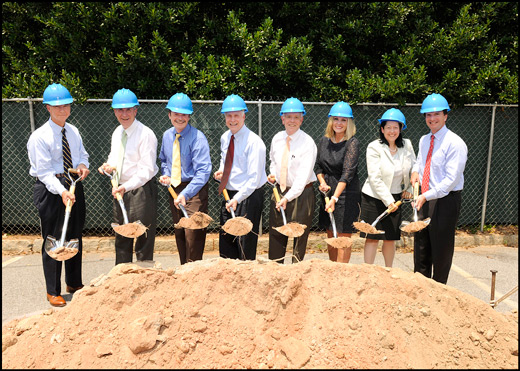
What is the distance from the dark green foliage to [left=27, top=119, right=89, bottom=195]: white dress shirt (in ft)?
8.01

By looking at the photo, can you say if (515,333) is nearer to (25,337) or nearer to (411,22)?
(25,337)

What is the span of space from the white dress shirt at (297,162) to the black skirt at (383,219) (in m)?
0.73

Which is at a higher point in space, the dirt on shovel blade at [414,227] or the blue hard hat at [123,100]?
the blue hard hat at [123,100]

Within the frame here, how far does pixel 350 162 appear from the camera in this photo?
538 cm

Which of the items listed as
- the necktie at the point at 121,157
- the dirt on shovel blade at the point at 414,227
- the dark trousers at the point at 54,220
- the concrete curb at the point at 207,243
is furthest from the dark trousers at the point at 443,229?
the dark trousers at the point at 54,220

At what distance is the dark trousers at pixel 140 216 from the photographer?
17.3ft

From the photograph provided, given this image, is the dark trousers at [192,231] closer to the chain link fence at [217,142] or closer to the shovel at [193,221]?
the shovel at [193,221]

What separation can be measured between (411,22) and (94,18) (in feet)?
18.6

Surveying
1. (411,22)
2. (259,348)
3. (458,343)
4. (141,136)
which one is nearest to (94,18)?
(141,136)

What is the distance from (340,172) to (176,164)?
196 centimetres

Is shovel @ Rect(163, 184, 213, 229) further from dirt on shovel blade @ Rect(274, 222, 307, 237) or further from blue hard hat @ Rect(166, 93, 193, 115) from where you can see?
blue hard hat @ Rect(166, 93, 193, 115)

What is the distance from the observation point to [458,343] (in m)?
3.06

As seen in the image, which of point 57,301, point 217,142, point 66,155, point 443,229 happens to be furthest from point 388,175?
point 57,301

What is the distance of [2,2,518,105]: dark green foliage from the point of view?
7.82 m
